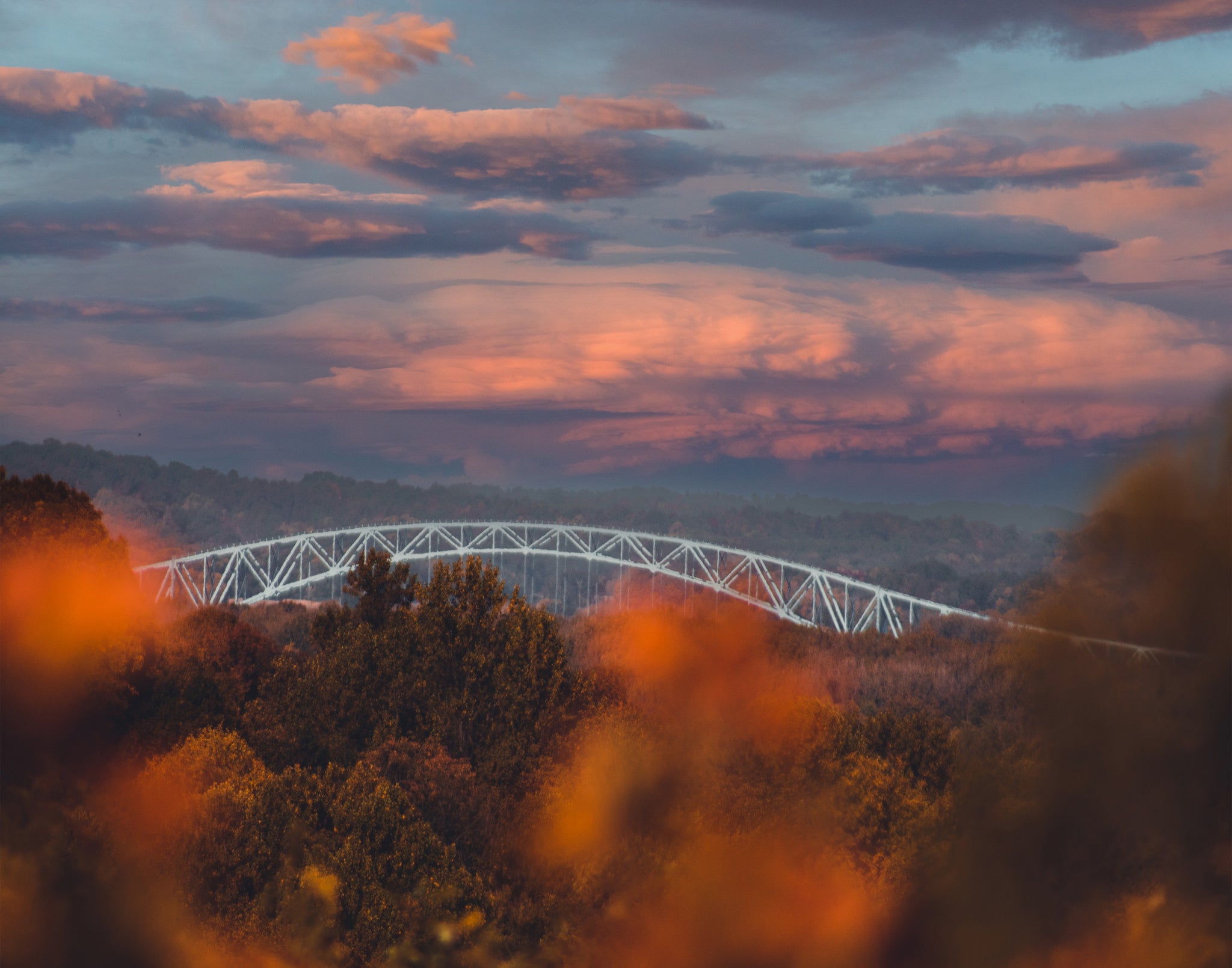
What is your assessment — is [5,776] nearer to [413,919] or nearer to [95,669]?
[95,669]

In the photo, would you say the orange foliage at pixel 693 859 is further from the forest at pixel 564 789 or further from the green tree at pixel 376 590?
the green tree at pixel 376 590

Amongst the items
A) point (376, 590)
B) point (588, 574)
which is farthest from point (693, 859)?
point (588, 574)

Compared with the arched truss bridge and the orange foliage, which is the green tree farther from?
the arched truss bridge

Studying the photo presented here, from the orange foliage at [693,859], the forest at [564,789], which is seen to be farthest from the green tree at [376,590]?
the orange foliage at [693,859]

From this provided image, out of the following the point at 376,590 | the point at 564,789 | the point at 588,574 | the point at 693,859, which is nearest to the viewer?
the point at 693,859

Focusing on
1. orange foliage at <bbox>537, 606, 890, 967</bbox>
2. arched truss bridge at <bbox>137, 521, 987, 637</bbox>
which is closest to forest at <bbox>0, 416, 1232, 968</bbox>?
orange foliage at <bbox>537, 606, 890, 967</bbox>

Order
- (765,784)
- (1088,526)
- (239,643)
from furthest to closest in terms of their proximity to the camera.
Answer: (239,643), (765,784), (1088,526)

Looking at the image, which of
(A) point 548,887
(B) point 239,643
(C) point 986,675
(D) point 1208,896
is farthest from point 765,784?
(C) point 986,675

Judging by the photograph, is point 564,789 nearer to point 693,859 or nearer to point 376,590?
point 693,859
